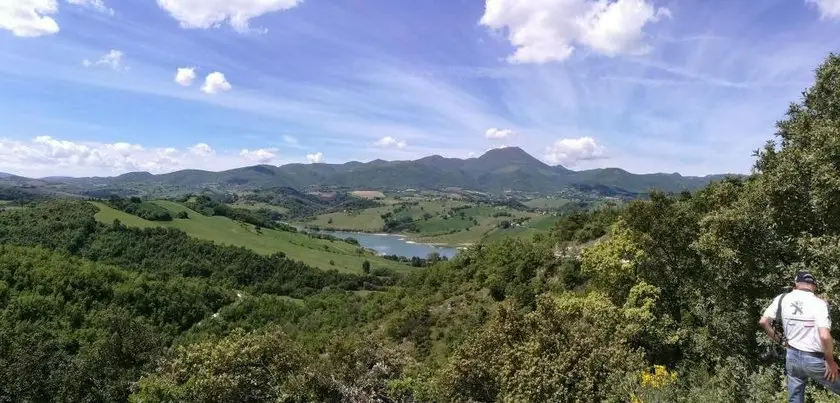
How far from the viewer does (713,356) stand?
15555 mm

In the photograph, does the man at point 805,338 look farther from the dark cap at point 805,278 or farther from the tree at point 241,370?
the tree at point 241,370

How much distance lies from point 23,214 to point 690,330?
128m

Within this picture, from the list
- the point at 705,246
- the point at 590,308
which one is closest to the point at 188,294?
the point at 590,308

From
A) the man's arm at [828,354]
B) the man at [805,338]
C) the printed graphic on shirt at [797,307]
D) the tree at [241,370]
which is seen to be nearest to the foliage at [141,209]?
the tree at [241,370]

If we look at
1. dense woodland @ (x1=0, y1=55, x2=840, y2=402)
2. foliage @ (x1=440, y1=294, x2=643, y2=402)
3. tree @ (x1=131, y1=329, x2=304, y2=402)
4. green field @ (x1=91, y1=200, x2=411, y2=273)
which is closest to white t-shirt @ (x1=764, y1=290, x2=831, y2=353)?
dense woodland @ (x1=0, y1=55, x2=840, y2=402)

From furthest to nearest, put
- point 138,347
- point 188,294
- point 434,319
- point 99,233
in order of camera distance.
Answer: point 99,233 < point 188,294 < point 138,347 < point 434,319

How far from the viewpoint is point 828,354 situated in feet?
22.2

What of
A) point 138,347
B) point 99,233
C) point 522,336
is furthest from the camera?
point 99,233

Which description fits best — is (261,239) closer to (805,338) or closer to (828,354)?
(805,338)

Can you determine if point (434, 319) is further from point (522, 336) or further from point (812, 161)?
point (812, 161)

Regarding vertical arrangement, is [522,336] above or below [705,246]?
below

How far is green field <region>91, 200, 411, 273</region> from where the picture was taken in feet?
397

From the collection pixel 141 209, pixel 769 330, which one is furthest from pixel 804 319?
pixel 141 209

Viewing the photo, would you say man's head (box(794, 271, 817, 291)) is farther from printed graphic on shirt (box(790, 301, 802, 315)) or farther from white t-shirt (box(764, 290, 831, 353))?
printed graphic on shirt (box(790, 301, 802, 315))
